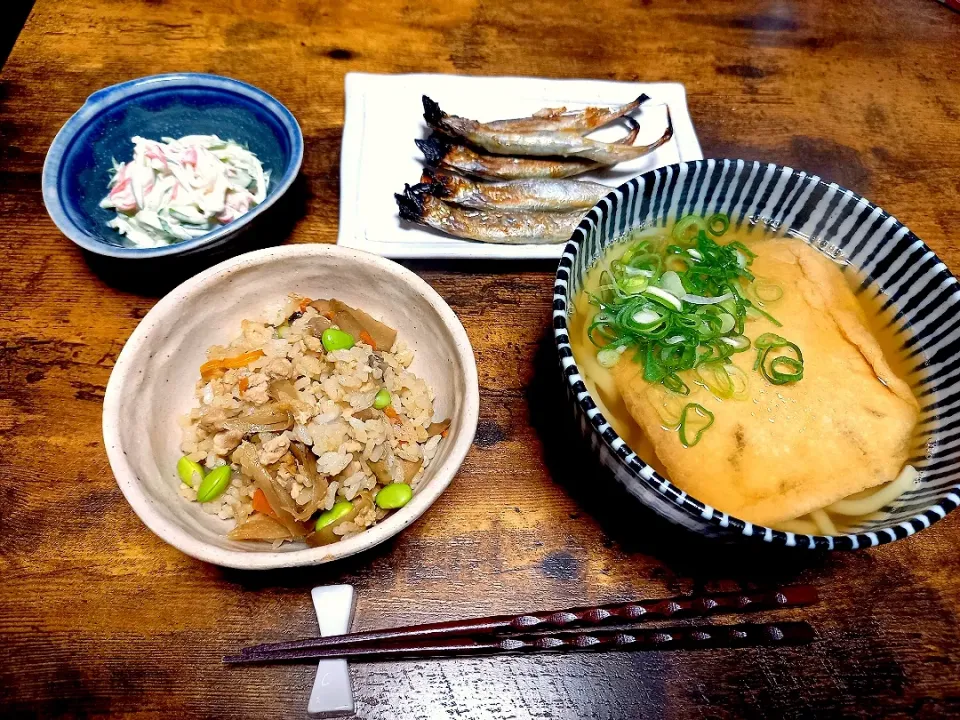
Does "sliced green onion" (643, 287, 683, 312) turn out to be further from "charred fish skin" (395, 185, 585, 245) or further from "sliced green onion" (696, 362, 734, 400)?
"charred fish skin" (395, 185, 585, 245)

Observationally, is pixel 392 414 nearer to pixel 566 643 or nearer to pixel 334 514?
pixel 334 514

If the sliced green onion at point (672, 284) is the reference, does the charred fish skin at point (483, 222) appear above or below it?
below

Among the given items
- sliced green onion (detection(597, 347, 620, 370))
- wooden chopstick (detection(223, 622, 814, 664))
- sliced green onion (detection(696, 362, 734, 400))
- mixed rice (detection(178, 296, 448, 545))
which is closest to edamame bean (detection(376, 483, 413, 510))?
mixed rice (detection(178, 296, 448, 545))

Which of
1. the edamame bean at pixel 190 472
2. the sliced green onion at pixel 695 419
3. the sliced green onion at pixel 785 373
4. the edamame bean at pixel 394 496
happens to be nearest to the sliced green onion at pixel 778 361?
the sliced green onion at pixel 785 373

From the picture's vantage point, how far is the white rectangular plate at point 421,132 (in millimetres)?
1918

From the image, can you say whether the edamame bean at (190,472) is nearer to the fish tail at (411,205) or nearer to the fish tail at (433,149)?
the fish tail at (411,205)

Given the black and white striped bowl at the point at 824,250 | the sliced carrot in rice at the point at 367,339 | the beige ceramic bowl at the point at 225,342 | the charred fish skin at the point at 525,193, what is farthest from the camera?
the charred fish skin at the point at 525,193

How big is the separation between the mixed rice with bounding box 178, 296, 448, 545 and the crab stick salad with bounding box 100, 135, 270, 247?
1.79ft

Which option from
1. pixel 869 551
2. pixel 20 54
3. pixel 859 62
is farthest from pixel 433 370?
pixel 859 62

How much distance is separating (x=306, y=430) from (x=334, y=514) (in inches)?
7.9

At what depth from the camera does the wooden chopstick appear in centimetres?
131

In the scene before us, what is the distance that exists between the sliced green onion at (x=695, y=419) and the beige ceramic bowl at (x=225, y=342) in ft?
1.49

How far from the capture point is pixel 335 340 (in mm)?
1541

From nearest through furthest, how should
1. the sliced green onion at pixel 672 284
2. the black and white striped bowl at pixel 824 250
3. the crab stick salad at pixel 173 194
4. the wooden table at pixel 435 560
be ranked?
the black and white striped bowl at pixel 824 250, the wooden table at pixel 435 560, the sliced green onion at pixel 672 284, the crab stick salad at pixel 173 194
